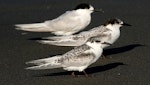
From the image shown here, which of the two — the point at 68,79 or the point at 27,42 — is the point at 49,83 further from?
the point at 27,42

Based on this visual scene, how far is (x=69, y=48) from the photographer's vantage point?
8242 mm

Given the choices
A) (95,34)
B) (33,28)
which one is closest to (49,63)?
(95,34)

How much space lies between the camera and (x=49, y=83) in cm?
627

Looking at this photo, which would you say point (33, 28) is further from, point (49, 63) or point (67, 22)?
point (49, 63)

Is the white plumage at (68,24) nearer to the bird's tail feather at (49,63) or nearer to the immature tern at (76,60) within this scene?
the immature tern at (76,60)

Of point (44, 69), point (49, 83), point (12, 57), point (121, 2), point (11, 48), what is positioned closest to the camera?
point (49, 83)

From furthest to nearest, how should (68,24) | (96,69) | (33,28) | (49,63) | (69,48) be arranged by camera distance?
(33,28) < (68,24) < (69,48) < (96,69) < (49,63)

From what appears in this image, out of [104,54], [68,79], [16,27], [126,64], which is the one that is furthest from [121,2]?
[68,79]

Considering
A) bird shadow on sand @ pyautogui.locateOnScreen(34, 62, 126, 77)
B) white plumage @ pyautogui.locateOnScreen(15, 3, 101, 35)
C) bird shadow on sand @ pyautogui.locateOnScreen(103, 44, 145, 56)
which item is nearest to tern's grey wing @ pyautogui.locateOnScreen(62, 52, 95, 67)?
bird shadow on sand @ pyautogui.locateOnScreen(34, 62, 126, 77)

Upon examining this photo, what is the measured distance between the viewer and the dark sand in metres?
6.42

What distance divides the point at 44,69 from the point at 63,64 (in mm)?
536

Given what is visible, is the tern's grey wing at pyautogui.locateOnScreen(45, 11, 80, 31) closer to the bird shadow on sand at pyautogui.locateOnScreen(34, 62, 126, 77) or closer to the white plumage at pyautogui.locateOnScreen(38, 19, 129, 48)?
the white plumage at pyautogui.locateOnScreen(38, 19, 129, 48)

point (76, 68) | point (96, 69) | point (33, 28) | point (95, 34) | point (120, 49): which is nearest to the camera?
point (76, 68)

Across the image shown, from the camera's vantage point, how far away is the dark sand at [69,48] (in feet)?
21.1
